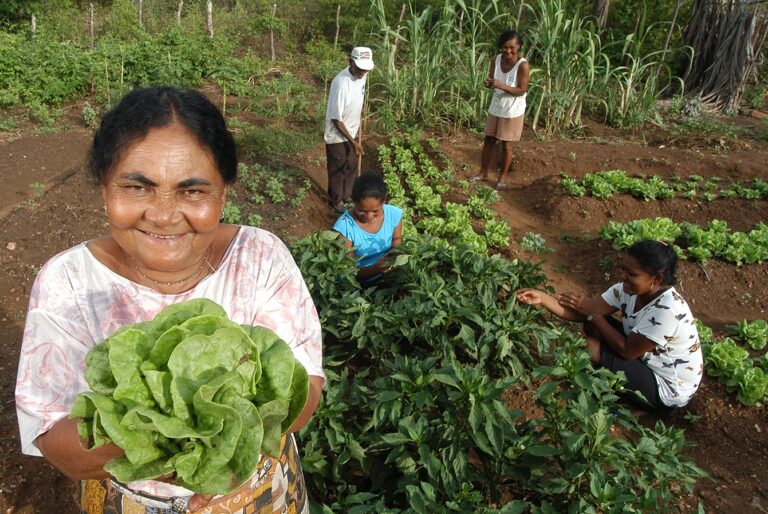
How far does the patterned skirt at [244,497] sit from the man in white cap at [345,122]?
197 inches

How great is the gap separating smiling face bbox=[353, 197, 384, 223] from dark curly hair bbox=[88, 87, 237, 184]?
103 inches

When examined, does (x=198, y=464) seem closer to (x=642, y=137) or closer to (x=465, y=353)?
(x=465, y=353)

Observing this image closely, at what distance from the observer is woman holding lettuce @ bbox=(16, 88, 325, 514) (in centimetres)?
144

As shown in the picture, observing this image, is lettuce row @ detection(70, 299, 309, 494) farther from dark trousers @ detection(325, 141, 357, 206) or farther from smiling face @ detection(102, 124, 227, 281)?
dark trousers @ detection(325, 141, 357, 206)

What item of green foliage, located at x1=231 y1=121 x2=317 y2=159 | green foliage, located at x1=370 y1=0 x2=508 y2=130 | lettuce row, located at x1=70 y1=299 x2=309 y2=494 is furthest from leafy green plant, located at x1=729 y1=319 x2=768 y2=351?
green foliage, located at x1=231 y1=121 x2=317 y2=159

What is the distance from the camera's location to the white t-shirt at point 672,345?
356 centimetres

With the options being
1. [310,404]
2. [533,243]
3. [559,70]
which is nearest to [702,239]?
[533,243]

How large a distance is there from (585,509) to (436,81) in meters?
7.92

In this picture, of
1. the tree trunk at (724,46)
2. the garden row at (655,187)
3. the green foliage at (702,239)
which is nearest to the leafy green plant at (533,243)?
the green foliage at (702,239)

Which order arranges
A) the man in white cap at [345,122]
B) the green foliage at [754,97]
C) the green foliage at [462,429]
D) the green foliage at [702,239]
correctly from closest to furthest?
the green foliage at [462,429] < the green foliage at [702,239] < the man in white cap at [345,122] < the green foliage at [754,97]

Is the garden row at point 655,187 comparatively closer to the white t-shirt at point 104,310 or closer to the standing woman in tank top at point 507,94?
the standing woman in tank top at point 507,94

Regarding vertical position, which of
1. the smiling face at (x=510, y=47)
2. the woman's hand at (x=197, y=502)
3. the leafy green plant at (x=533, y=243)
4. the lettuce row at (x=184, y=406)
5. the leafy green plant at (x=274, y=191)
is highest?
the smiling face at (x=510, y=47)

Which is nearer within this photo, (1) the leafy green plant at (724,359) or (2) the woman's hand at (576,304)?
(2) the woman's hand at (576,304)

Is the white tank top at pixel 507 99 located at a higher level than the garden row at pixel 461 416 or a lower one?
higher
